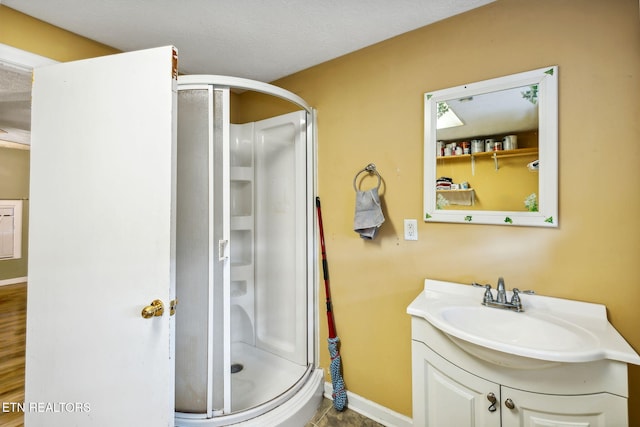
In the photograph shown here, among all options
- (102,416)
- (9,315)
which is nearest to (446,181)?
(102,416)

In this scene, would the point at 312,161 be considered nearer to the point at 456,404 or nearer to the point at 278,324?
the point at 278,324

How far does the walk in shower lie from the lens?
1418mm

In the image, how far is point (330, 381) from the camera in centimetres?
188

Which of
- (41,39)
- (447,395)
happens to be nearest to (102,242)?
(41,39)

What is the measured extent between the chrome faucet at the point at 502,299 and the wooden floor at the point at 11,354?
272cm

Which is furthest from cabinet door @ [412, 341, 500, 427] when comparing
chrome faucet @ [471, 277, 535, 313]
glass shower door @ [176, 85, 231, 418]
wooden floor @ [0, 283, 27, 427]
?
wooden floor @ [0, 283, 27, 427]

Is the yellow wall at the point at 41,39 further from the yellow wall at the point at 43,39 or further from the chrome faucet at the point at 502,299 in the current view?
the chrome faucet at the point at 502,299

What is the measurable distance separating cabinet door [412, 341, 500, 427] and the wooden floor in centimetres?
231

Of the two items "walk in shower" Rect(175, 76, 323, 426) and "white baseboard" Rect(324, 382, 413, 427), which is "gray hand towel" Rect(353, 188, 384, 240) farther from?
"white baseboard" Rect(324, 382, 413, 427)

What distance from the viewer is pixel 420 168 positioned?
5.03 ft

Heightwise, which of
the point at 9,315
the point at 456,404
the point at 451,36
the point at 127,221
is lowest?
the point at 9,315

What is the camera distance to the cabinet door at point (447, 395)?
100 centimetres

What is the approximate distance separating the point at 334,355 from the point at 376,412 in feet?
1.32

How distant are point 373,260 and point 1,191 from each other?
598 centimetres
